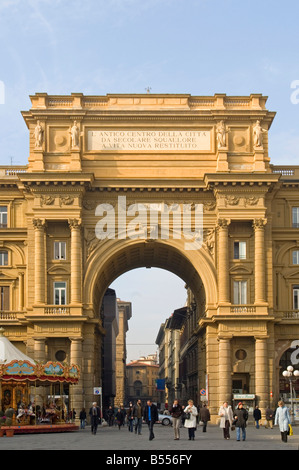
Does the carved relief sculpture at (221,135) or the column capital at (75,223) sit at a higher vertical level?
the carved relief sculpture at (221,135)

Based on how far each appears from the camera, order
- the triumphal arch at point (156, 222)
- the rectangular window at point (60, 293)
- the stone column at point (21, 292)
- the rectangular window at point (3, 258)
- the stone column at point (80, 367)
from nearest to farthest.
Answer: the stone column at point (80, 367) → the triumphal arch at point (156, 222) → the rectangular window at point (60, 293) → the stone column at point (21, 292) → the rectangular window at point (3, 258)

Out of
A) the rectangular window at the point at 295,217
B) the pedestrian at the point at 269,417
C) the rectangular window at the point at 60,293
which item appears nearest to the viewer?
the pedestrian at the point at 269,417

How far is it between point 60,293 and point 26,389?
1271cm

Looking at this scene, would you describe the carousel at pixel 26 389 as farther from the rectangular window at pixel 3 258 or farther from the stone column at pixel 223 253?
the stone column at pixel 223 253

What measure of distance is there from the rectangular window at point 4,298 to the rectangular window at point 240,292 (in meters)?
19.0

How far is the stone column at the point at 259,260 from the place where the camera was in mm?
70000

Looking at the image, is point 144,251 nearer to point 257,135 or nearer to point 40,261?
point 40,261

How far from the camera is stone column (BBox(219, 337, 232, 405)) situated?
68312 millimetres

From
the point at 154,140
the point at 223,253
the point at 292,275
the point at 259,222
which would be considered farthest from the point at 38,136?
the point at 292,275

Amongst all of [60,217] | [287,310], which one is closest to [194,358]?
[287,310]

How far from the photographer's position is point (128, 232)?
7181 cm

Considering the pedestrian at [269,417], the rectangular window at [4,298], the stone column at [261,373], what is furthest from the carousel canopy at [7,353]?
the stone column at [261,373]

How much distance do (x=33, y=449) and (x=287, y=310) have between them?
130 feet
